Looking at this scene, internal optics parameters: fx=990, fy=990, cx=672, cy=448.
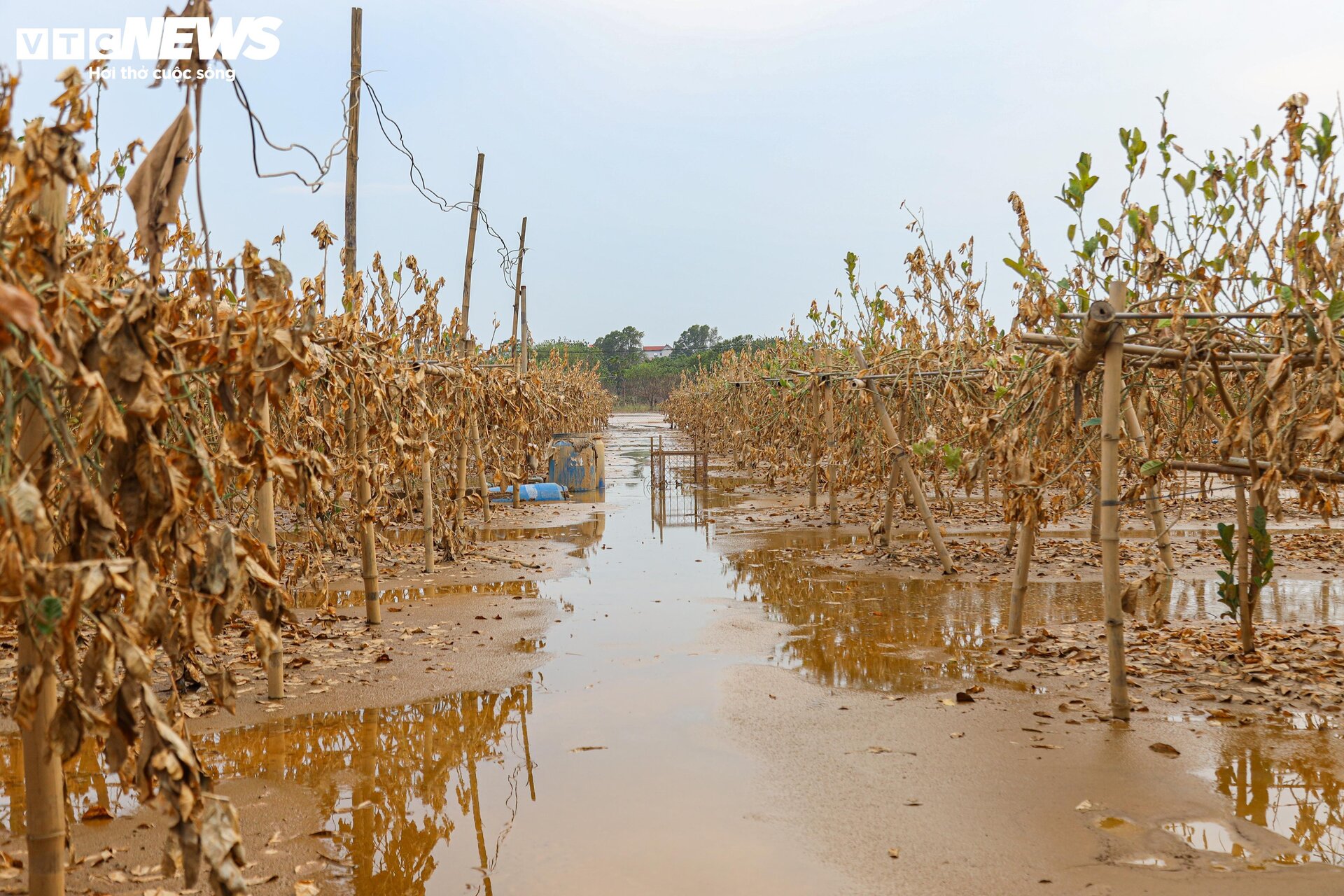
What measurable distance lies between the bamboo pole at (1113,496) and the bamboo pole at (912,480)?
483cm

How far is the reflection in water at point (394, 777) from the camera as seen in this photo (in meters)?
4.19

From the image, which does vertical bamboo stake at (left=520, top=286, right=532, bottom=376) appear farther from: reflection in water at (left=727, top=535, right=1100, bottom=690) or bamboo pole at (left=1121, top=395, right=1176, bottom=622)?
bamboo pole at (left=1121, top=395, right=1176, bottom=622)

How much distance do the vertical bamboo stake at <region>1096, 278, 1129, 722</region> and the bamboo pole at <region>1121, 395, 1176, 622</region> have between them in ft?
0.88

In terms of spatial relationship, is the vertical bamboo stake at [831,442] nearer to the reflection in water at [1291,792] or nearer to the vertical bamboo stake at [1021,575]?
the vertical bamboo stake at [1021,575]

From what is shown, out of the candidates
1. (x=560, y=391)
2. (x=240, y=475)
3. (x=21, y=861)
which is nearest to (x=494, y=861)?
(x=21, y=861)

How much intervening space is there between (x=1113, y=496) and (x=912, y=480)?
545cm

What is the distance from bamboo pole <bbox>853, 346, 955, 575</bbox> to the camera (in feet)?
35.2

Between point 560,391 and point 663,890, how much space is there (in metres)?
26.5

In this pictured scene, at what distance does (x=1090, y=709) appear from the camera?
234 inches

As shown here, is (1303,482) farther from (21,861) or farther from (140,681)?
(21,861)

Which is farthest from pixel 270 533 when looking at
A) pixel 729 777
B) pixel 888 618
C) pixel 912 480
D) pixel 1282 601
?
pixel 1282 601

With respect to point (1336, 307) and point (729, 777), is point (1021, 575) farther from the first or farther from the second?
point (729, 777)

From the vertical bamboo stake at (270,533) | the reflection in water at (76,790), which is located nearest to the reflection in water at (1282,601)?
the vertical bamboo stake at (270,533)

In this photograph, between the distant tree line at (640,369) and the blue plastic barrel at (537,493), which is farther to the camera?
the distant tree line at (640,369)
